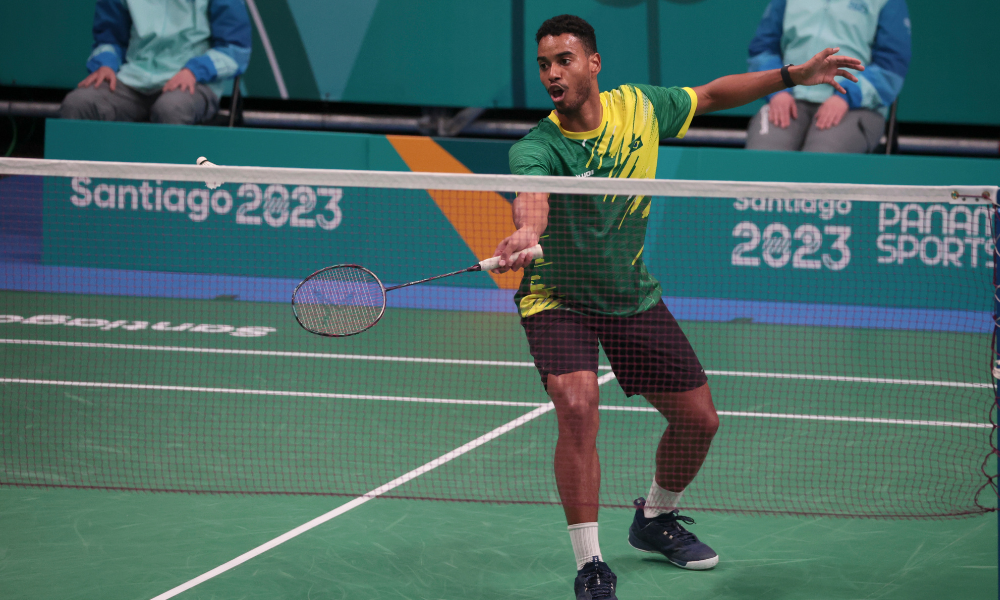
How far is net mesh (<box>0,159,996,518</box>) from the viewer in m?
4.40

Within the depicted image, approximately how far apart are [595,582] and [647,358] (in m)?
0.80

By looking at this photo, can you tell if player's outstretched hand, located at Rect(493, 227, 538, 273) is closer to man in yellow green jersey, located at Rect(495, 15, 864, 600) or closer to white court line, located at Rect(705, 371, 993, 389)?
man in yellow green jersey, located at Rect(495, 15, 864, 600)

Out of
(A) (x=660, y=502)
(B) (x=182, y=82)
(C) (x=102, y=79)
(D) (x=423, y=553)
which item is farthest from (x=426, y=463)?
(C) (x=102, y=79)

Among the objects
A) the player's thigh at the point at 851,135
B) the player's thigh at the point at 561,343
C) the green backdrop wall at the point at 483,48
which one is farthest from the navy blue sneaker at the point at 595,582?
the green backdrop wall at the point at 483,48

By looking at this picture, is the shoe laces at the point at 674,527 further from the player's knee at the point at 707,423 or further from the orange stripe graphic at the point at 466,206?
the orange stripe graphic at the point at 466,206

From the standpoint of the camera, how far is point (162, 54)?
29.3 feet

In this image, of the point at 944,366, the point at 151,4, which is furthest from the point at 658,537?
the point at 151,4

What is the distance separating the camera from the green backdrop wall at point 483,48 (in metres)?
10.2

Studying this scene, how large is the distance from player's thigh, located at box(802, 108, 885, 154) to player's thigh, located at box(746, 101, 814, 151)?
101mm

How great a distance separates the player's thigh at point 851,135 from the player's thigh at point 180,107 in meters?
5.28

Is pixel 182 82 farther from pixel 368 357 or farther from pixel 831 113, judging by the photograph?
pixel 831 113

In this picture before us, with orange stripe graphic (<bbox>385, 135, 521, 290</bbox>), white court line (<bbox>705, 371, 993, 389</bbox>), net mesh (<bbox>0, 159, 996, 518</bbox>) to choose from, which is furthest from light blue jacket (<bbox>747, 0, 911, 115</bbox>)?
white court line (<bbox>705, 371, 993, 389</bbox>)

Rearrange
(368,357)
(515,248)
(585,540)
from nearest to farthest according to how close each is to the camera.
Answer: (515,248) < (585,540) < (368,357)

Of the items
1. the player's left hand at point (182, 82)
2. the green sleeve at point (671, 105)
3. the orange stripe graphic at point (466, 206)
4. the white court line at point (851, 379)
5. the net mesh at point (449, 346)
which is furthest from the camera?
the player's left hand at point (182, 82)
